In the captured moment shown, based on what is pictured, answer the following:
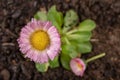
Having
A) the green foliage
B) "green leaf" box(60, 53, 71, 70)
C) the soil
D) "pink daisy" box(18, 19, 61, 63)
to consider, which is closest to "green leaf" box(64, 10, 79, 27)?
the green foliage

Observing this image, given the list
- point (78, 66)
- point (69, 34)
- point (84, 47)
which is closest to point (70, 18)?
point (69, 34)

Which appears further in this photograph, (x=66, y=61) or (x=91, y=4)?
(x=91, y=4)

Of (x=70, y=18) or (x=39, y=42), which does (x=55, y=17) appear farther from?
(x=39, y=42)

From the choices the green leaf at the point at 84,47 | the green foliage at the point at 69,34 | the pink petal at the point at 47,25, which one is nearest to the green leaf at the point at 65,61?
the green foliage at the point at 69,34

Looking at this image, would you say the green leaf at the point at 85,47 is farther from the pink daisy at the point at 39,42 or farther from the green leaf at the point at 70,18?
the pink daisy at the point at 39,42

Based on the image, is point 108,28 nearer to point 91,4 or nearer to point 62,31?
point 91,4

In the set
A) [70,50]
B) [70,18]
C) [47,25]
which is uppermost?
[47,25]

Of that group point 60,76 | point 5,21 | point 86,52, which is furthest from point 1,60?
point 86,52
